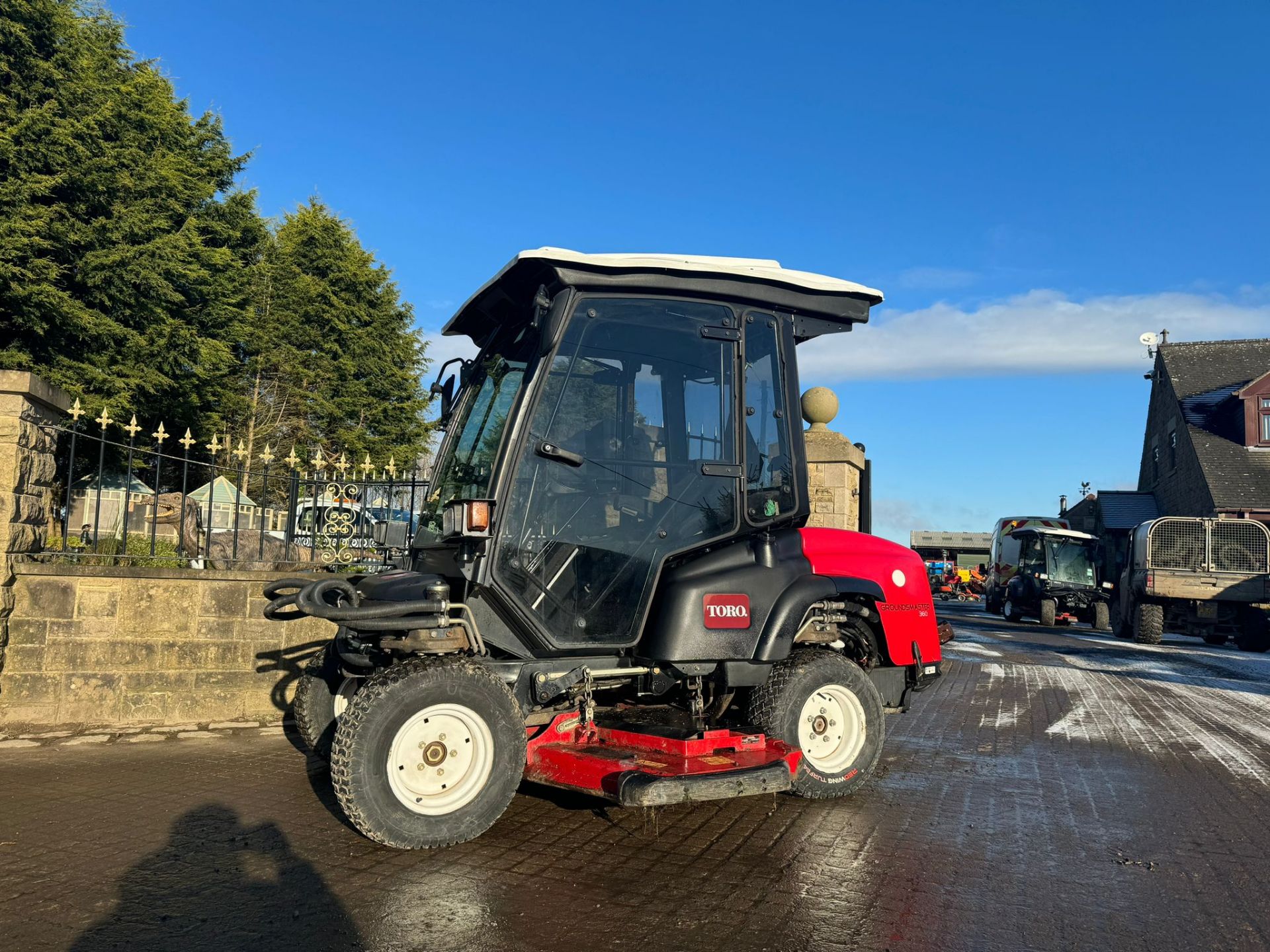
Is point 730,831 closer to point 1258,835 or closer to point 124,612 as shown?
point 1258,835

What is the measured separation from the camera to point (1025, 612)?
1041 inches

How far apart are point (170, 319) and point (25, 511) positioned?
19.3 metres

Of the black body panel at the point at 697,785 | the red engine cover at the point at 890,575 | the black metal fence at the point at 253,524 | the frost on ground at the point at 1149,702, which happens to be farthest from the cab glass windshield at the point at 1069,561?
the black body panel at the point at 697,785

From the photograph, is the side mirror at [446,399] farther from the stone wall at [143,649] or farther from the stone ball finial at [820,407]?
the stone ball finial at [820,407]

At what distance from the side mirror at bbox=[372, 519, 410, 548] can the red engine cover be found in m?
2.39

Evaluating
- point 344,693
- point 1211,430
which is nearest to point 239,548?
point 344,693

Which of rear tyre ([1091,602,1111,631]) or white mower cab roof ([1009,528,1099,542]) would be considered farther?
white mower cab roof ([1009,528,1099,542])

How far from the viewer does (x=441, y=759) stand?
4.49m

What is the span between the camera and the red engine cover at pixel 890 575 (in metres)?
5.70

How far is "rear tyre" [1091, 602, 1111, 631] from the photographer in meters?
23.5

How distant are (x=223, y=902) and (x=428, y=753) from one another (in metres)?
1.02

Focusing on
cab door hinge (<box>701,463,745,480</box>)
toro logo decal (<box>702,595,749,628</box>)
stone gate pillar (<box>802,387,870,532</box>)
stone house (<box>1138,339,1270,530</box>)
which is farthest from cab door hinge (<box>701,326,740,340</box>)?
stone house (<box>1138,339,1270,530</box>)

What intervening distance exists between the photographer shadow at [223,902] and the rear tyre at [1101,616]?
22798 millimetres

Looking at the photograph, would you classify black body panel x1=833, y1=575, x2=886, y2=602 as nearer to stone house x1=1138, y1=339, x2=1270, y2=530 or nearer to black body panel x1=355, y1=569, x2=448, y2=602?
black body panel x1=355, y1=569, x2=448, y2=602
